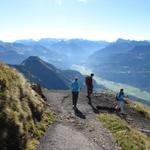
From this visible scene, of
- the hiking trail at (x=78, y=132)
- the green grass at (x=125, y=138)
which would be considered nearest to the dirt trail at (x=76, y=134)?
the hiking trail at (x=78, y=132)

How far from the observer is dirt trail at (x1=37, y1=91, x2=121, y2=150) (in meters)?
20.6

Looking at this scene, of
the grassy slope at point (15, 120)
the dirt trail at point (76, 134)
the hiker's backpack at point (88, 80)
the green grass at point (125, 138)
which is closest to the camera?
the grassy slope at point (15, 120)

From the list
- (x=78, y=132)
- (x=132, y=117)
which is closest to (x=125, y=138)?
(x=78, y=132)

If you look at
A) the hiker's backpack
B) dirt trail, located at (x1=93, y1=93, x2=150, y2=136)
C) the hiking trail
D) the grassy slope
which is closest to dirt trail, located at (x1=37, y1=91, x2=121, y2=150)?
the hiking trail

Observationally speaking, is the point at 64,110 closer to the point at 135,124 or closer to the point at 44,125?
the point at 135,124

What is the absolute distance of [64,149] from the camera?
770 inches

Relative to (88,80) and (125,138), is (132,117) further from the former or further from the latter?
(125,138)

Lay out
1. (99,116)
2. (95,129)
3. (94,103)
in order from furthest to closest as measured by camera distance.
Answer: (94,103) < (99,116) < (95,129)

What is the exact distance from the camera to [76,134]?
23.8 metres

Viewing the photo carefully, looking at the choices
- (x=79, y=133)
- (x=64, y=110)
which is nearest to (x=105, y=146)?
(x=79, y=133)

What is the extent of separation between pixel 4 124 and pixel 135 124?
2222 cm

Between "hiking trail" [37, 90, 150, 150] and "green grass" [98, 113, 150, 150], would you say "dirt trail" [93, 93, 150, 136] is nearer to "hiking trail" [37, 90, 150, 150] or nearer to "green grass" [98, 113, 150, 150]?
"hiking trail" [37, 90, 150, 150]

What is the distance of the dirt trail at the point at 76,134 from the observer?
20.6 m

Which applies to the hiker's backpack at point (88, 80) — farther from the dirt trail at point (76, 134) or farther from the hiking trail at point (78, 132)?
the dirt trail at point (76, 134)
